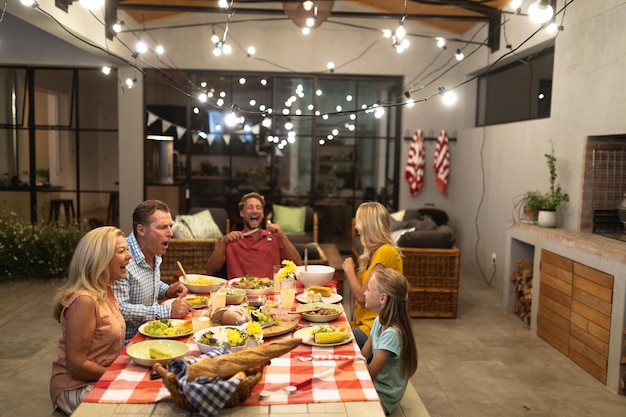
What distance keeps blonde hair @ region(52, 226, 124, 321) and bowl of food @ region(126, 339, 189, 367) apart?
29 centimetres

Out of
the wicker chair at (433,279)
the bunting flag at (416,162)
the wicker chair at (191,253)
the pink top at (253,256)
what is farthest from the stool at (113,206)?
the pink top at (253,256)

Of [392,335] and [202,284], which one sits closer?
[392,335]

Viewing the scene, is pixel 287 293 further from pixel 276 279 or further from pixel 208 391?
pixel 208 391

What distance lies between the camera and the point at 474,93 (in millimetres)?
8125

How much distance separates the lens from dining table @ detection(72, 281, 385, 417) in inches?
68.7

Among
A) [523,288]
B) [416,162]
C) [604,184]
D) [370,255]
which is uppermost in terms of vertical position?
[416,162]

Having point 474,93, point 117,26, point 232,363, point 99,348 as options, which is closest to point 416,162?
point 474,93

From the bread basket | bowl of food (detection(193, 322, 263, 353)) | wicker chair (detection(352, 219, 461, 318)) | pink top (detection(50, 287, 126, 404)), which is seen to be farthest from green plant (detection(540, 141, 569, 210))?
pink top (detection(50, 287, 126, 404))

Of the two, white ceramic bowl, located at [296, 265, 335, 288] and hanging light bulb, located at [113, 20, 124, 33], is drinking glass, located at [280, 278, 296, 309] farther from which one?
hanging light bulb, located at [113, 20, 124, 33]

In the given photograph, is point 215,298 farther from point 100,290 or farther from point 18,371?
point 18,371

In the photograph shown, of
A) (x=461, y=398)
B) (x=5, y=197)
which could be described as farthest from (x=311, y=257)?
(x=5, y=197)

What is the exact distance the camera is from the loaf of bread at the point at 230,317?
8.02 feet

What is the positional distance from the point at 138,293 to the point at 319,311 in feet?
2.82

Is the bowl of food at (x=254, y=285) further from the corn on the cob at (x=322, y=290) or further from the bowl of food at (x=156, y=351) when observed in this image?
the bowl of food at (x=156, y=351)
